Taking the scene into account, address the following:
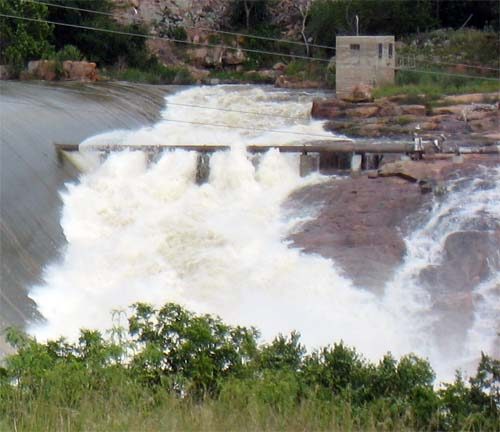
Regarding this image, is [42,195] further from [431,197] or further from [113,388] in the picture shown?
[113,388]

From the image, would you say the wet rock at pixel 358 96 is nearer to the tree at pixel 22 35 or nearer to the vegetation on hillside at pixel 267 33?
the vegetation on hillside at pixel 267 33

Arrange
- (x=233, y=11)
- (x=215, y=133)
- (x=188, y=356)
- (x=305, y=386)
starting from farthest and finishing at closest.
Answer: (x=233, y=11) < (x=215, y=133) < (x=188, y=356) < (x=305, y=386)

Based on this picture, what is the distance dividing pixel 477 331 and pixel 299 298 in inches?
107

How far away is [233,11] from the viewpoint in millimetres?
44531

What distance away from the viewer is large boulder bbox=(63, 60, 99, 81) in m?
34.3

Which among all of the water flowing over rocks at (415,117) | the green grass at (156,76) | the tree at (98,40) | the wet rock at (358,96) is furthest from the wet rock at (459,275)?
the tree at (98,40)

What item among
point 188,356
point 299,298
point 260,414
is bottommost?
point 299,298

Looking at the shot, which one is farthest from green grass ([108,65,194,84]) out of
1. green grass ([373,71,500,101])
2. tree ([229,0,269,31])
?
green grass ([373,71,500,101])

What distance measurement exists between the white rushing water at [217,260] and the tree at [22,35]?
13.8m

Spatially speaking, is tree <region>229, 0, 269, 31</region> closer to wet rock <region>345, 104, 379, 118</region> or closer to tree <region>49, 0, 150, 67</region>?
tree <region>49, 0, 150, 67</region>

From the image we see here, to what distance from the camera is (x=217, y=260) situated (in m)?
16.4

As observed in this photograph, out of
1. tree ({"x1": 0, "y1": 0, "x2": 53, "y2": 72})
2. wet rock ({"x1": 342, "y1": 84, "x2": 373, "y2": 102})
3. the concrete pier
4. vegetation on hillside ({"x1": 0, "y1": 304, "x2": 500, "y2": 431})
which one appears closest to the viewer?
vegetation on hillside ({"x1": 0, "y1": 304, "x2": 500, "y2": 431})

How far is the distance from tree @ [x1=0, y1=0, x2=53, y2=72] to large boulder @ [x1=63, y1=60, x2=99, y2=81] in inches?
59.8

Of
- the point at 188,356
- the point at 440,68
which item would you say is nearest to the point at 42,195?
the point at 188,356
